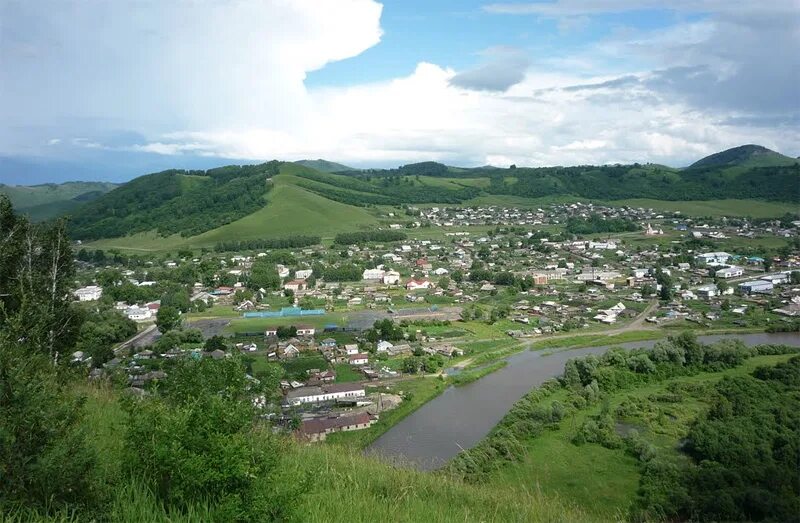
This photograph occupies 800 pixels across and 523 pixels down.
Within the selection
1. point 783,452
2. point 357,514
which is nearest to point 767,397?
point 783,452

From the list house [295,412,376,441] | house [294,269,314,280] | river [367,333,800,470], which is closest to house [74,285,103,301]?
house [294,269,314,280]

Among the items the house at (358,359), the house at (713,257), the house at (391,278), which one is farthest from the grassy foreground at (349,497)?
the house at (713,257)

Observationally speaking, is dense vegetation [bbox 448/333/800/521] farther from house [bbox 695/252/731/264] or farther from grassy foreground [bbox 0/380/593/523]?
house [bbox 695/252/731/264]

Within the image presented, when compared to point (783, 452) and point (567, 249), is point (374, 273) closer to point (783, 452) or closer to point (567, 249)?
point (567, 249)

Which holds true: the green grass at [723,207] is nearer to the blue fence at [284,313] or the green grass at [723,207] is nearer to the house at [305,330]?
the blue fence at [284,313]

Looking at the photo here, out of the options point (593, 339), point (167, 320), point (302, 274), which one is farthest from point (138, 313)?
point (593, 339)
